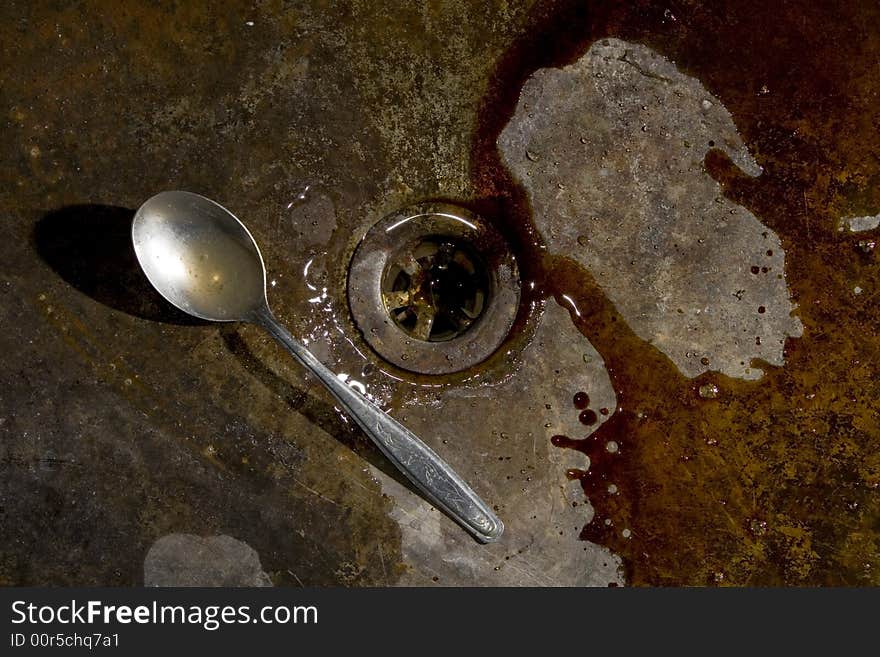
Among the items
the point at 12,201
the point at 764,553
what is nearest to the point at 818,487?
the point at 764,553

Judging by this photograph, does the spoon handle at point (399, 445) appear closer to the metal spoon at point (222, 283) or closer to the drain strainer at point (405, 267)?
the metal spoon at point (222, 283)

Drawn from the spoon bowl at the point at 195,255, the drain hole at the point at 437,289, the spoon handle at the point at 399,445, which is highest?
the spoon bowl at the point at 195,255

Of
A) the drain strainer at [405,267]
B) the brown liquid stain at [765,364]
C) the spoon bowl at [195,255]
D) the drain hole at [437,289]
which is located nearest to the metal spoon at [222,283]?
the spoon bowl at [195,255]

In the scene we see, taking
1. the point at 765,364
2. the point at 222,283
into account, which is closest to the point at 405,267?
the point at 222,283

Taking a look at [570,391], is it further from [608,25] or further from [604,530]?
[608,25]

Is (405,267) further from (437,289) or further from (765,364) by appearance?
(765,364)

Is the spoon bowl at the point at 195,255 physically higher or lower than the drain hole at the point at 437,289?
higher
